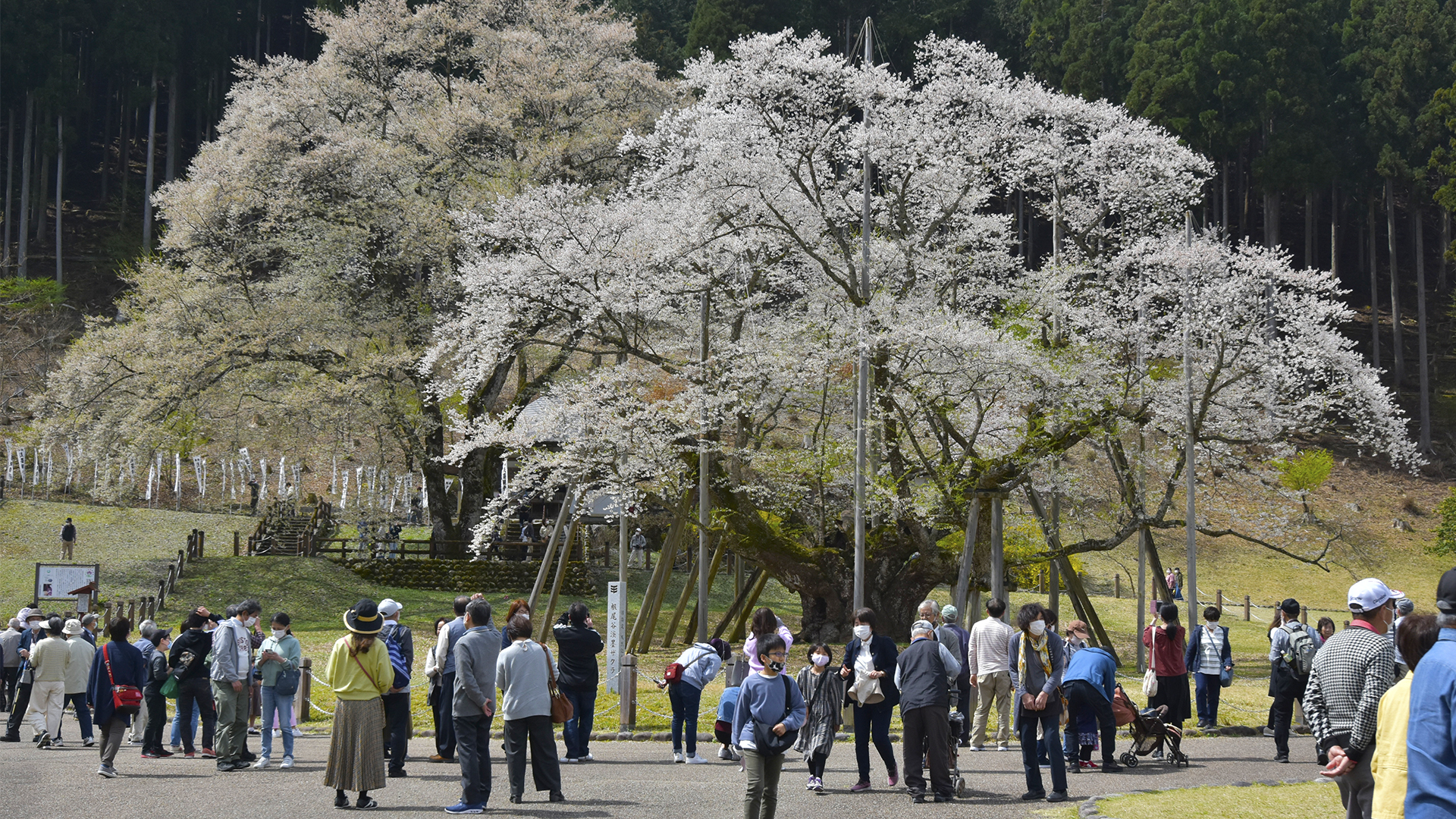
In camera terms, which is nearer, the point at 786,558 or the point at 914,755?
the point at 914,755

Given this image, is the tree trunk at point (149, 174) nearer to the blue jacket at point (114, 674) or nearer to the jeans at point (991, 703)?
the blue jacket at point (114, 674)

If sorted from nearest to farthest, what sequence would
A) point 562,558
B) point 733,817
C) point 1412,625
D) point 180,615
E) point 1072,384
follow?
1. point 1412,625
2. point 733,817
3. point 1072,384
4. point 562,558
5. point 180,615

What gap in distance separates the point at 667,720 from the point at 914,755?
19.2 feet

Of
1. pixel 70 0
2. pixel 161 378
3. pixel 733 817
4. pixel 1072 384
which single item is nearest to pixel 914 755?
pixel 733 817

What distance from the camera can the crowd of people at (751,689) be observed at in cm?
730

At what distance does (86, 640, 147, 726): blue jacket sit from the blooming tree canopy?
10244 mm

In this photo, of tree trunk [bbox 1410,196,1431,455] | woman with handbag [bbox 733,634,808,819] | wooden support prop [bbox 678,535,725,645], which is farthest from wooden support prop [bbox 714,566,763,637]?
tree trunk [bbox 1410,196,1431,455]

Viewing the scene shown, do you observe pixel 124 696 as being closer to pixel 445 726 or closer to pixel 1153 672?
pixel 445 726

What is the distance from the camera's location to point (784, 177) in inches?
780

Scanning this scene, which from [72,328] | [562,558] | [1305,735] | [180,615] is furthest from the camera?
[72,328]

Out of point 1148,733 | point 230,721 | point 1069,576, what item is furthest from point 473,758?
point 1069,576

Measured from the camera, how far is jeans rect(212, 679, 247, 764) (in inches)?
416

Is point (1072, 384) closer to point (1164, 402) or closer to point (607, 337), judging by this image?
point (1164, 402)

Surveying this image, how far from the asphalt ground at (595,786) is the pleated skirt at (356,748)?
9.6 inches
